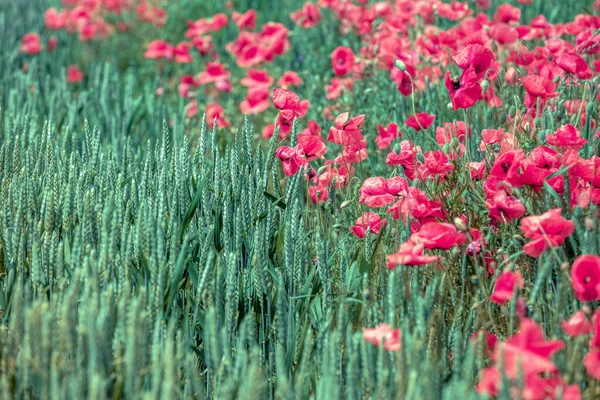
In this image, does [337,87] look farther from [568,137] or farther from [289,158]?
[568,137]

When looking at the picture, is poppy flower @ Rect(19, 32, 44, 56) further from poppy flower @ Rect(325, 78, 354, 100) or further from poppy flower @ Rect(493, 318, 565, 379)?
poppy flower @ Rect(493, 318, 565, 379)

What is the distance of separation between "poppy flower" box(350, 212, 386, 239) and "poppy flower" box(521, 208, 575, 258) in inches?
19.9

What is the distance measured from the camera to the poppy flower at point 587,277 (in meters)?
1.40

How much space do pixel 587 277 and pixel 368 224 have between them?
0.70m

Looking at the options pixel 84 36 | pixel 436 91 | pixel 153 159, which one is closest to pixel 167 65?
pixel 84 36

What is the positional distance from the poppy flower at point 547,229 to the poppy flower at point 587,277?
99 millimetres

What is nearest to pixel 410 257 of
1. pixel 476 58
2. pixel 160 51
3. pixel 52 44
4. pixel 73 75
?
pixel 476 58

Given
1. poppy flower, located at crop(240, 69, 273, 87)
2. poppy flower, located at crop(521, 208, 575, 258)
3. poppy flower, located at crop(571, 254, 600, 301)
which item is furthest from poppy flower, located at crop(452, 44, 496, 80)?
poppy flower, located at crop(240, 69, 273, 87)

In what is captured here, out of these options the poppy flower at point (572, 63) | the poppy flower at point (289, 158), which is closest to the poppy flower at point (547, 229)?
the poppy flower at point (289, 158)

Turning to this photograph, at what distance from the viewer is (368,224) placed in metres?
2.04

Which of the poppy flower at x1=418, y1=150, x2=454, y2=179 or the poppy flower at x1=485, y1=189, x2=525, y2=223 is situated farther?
the poppy flower at x1=418, y1=150, x2=454, y2=179

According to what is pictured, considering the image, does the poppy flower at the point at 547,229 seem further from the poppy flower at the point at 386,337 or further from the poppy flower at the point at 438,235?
the poppy flower at the point at 386,337

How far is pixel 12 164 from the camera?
95.4 inches

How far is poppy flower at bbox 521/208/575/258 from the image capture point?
1.51 metres
